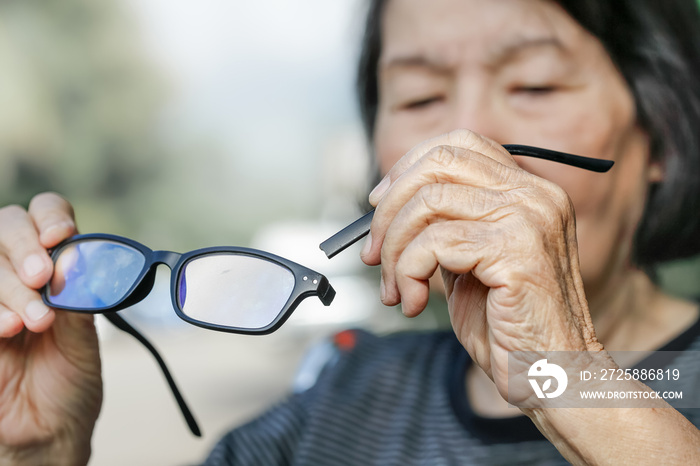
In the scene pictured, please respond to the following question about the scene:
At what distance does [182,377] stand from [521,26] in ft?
28.1

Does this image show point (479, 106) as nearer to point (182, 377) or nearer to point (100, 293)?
point (100, 293)

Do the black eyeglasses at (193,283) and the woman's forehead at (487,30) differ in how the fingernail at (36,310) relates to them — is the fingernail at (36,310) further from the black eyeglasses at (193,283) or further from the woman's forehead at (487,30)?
the woman's forehead at (487,30)

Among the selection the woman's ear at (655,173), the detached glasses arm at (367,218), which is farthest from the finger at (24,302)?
the woman's ear at (655,173)

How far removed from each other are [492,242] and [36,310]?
940mm

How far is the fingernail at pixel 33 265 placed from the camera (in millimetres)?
1272

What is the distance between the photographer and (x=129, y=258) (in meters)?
1.29

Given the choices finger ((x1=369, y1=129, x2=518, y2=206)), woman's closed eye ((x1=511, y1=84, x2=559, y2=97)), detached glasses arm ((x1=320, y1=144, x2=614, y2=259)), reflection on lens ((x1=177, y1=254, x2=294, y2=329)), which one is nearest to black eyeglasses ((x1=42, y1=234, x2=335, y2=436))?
reflection on lens ((x1=177, y1=254, x2=294, y2=329))

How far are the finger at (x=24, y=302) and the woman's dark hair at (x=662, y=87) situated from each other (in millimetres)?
1168

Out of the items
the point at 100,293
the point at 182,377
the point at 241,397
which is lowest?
the point at 182,377

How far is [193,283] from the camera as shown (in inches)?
47.9

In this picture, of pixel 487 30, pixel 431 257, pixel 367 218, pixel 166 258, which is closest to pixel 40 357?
pixel 166 258

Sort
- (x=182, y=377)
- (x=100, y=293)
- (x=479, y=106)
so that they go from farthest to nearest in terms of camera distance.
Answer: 1. (x=182, y=377)
2. (x=479, y=106)
3. (x=100, y=293)

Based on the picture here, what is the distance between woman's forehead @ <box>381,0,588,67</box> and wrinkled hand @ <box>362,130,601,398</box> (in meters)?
0.48

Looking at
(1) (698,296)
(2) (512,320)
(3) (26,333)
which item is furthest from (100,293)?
(1) (698,296)
